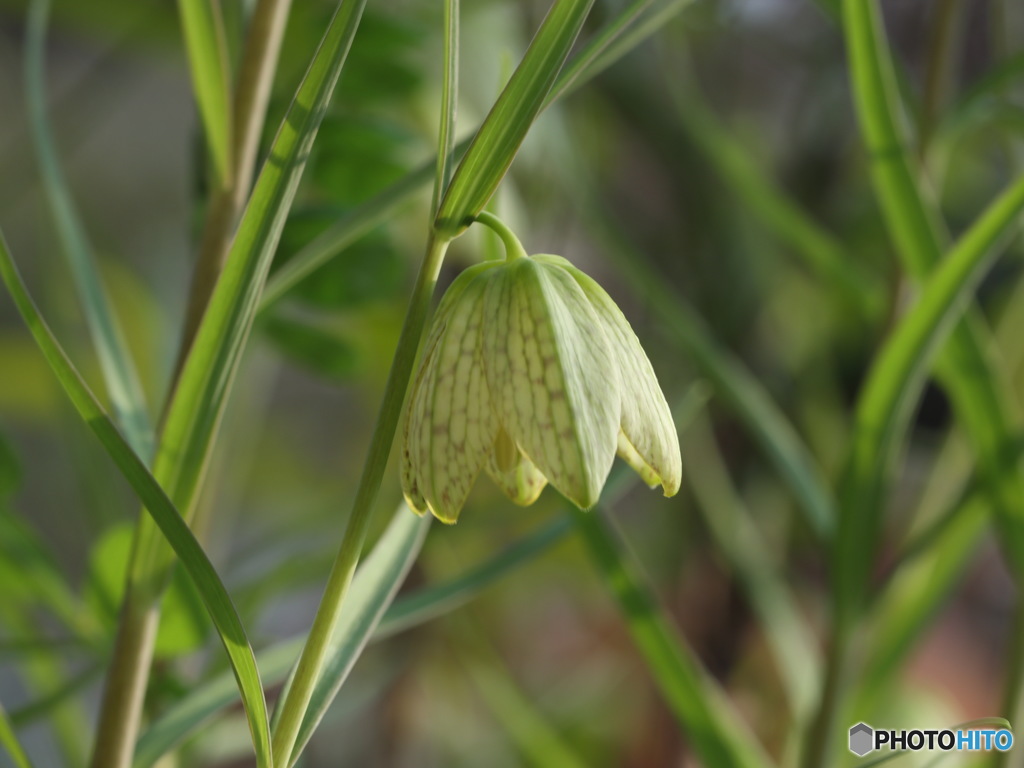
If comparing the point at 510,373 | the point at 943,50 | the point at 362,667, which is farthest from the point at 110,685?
the point at 362,667

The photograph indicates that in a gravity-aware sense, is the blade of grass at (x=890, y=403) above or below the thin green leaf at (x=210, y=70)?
below

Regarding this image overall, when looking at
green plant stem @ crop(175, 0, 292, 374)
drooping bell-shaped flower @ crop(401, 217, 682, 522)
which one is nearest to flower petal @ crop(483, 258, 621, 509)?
drooping bell-shaped flower @ crop(401, 217, 682, 522)

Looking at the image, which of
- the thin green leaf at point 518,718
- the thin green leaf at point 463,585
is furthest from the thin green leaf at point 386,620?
the thin green leaf at point 518,718

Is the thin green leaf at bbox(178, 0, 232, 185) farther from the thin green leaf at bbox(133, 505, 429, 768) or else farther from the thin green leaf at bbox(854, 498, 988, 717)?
the thin green leaf at bbox(854, 498, 988, 717)

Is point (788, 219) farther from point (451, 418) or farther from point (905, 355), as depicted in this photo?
point (451, 418)

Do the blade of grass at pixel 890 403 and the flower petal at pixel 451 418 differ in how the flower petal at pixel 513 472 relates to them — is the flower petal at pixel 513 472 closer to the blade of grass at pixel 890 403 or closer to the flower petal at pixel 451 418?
the flower petal at pixel 451 418

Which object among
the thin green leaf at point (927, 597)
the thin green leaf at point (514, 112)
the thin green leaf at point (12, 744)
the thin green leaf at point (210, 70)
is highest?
the thin green leaf at point (210, 70)

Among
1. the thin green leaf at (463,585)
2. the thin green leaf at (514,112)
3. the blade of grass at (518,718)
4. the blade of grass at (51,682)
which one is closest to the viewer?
the thin green leaf at (514,112)
